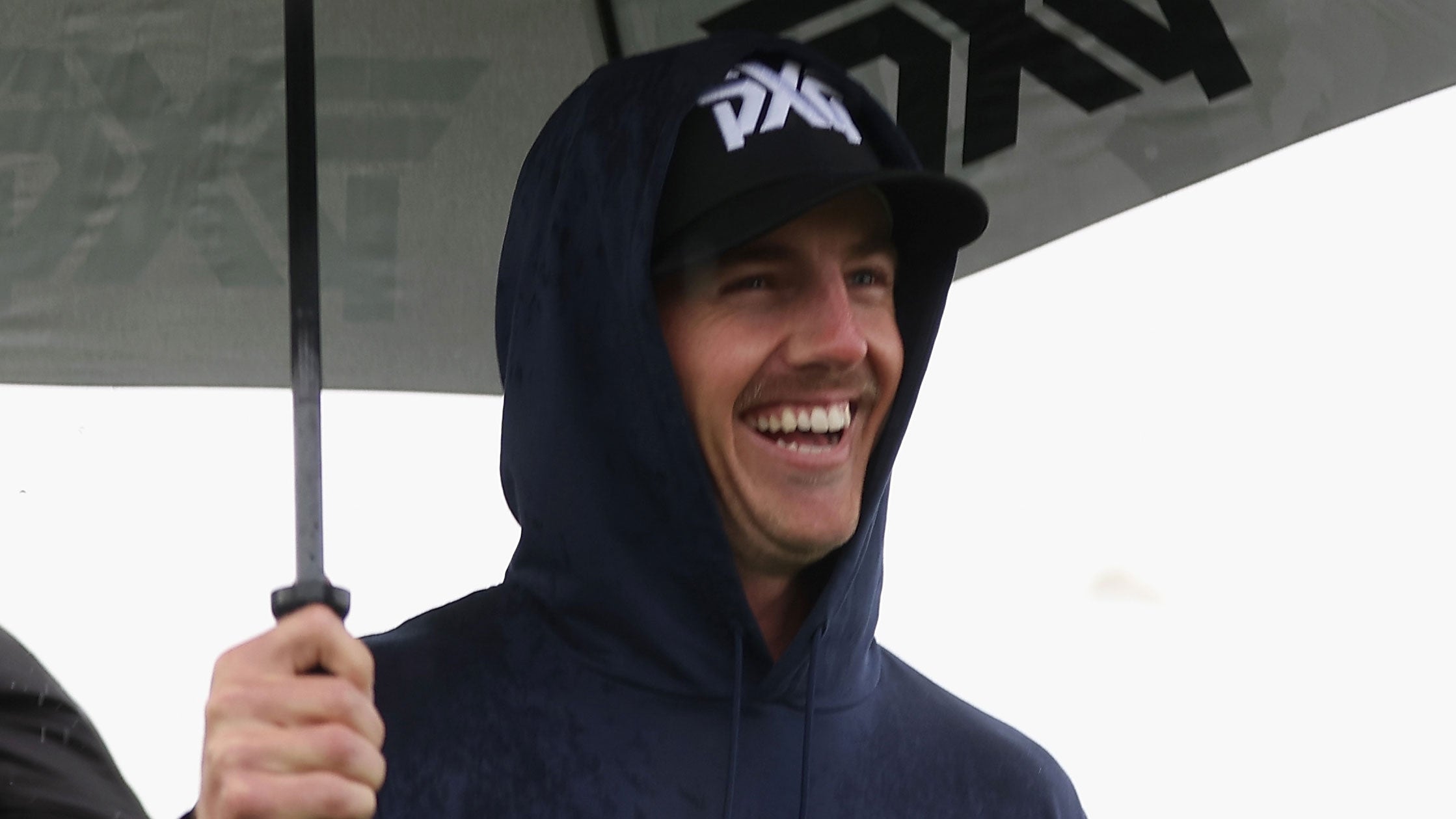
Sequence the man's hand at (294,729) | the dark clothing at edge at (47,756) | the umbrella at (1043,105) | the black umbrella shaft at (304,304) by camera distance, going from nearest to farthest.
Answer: the man's hand at (294,729) < the black umbrella shaft at (304,304) < the dark clothing at edge at (47,756) < the umbrella at (1043,105)

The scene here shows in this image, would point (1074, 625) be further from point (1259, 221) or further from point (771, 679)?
point (771, 679)

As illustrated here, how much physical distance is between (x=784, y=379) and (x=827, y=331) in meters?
0.06

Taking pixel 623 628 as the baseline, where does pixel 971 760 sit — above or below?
below

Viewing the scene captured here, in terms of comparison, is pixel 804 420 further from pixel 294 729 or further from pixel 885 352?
pixel 294 729

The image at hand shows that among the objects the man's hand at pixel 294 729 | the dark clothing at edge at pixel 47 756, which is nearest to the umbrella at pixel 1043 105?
the dark clothing at edge at pixel 47 756

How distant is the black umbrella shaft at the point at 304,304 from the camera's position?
1214mm

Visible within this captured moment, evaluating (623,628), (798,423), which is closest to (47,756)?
(623,628)

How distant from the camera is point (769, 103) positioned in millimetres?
1663

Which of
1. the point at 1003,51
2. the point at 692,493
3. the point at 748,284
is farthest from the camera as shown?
the point at 1003,51

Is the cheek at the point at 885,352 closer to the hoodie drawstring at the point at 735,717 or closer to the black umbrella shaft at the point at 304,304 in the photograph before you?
the hoodie drawstring at the point at 735,717

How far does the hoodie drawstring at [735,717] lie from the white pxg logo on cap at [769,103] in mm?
492

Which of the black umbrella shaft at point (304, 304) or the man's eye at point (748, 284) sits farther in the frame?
the man's eye at point (748, 284)

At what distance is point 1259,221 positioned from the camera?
10.4 ft

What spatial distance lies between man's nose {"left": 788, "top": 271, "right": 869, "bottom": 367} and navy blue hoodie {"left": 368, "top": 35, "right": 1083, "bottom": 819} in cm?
14
